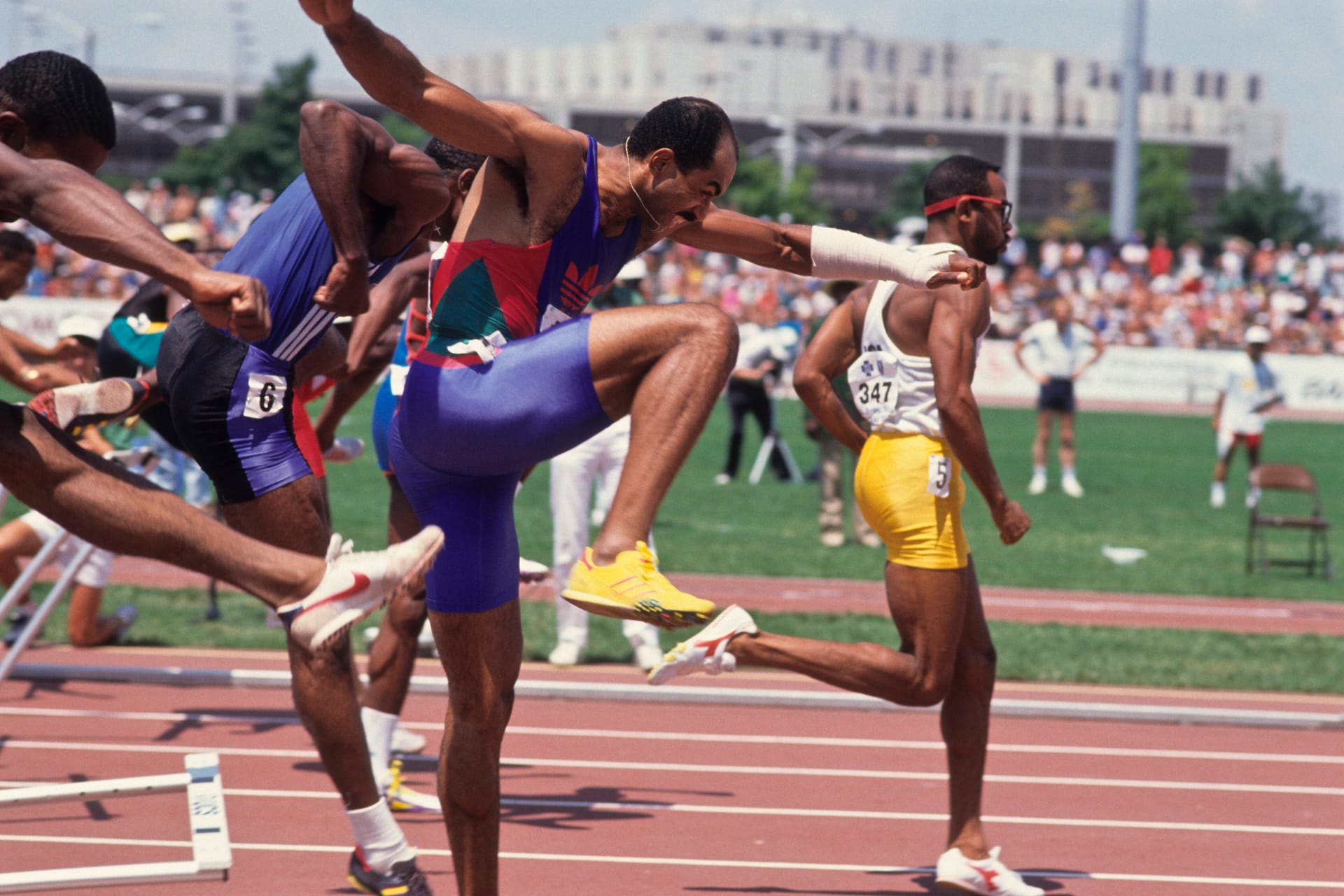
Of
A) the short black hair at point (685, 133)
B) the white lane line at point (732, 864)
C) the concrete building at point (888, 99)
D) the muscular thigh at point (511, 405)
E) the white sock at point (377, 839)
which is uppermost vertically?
the concrete building at point (888, 99)

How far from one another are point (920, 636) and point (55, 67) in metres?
3.01

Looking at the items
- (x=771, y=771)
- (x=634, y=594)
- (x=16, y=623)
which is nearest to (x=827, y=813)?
(x=771, y=771)

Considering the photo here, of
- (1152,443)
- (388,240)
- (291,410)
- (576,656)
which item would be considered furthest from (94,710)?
(1152,443)

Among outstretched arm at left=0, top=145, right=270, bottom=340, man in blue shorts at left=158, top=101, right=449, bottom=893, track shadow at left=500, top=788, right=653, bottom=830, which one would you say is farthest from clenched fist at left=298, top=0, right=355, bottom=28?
track shadow at left=500, top=788, right=653, bottom=830

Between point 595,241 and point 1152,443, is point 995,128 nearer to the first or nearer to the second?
point 1152,443

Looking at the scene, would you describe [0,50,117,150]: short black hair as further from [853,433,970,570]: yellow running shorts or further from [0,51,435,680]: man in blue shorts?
[853,433,970,570]: yellow running shorts

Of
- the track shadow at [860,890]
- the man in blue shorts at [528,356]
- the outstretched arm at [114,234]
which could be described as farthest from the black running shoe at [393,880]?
the outstretched arm at [114,234]

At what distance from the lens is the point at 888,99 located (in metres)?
137

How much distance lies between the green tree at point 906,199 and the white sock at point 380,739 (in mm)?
76613

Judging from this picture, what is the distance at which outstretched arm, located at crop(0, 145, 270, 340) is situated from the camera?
3.33 meters

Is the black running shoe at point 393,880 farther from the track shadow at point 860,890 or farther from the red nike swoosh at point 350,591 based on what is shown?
the red nike swoosh at point 350,591

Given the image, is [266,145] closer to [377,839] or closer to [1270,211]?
[1270,211]

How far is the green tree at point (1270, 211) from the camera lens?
70250mm

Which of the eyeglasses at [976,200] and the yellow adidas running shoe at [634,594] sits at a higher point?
the eyeglasses at [976,200]
